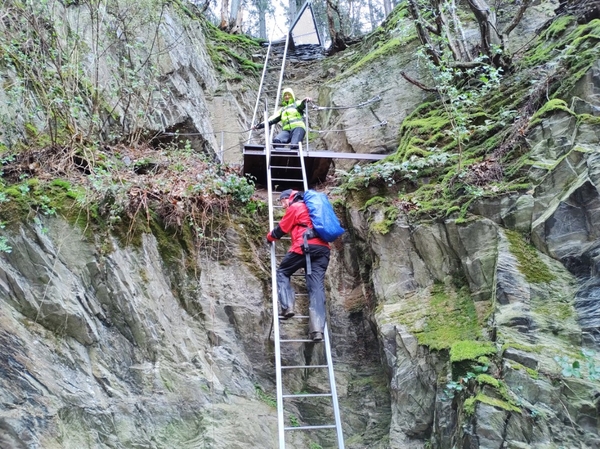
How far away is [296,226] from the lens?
245 inches

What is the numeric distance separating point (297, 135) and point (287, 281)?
3.79 m

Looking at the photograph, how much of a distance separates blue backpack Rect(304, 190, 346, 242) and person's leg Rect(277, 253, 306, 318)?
0.38 meters

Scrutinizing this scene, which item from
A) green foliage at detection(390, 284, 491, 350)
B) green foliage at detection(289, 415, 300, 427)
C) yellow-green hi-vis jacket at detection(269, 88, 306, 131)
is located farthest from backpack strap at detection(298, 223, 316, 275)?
yellow-green hi-vis jacket at detection(269, 88, 306, 131)

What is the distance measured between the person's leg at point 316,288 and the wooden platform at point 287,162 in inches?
99.5

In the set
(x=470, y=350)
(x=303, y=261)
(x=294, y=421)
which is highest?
(x=303, y=261)

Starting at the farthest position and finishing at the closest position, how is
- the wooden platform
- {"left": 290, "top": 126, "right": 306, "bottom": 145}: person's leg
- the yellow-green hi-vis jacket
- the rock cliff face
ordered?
the yellow-green hi-vis jacket
{"left": 290, "top": 126, "right": 306, "bottom": 145}: person's leg
the wooden platform
the rock cliff face

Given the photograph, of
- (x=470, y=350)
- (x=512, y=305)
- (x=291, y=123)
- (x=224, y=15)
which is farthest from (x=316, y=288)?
(x=224, y=15)

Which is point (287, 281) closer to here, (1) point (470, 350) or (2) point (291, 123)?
(1) point (470, 350)

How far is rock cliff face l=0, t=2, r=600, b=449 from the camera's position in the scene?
14.5 feet

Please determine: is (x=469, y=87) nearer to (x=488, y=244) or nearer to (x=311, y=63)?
(x=488, y=244)

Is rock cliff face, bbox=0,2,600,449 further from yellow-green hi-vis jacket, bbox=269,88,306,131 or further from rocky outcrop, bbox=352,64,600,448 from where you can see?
yellow-green hi-vis jacket, bbox=269,88,306,131

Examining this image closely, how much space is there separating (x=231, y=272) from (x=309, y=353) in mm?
1424

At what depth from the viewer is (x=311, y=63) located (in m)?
15.0

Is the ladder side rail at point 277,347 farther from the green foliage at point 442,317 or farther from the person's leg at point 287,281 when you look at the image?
the green foliage at point 442,317
